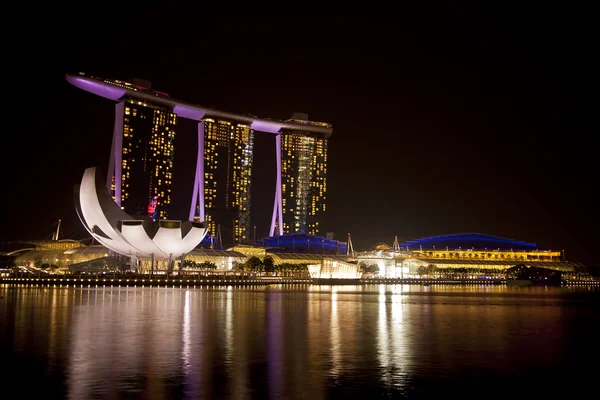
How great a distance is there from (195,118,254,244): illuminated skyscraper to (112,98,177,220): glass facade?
465 inches

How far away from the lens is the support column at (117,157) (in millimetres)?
107375

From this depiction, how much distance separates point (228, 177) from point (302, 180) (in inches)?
703

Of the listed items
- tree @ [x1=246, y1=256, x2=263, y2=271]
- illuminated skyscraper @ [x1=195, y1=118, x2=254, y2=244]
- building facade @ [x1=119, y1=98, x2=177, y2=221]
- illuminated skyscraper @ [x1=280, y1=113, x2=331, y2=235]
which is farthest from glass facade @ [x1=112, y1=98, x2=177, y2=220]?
tree @ [x1=246, y1=256, x2=263, y2=271]

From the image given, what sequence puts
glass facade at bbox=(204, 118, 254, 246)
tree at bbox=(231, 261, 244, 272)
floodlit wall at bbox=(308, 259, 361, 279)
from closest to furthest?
1. tree at bbox=(231, 261, 244, 272)
2. floodlit wall at bbox=(308, 259, 361, 279)
3. glass facade at bbox=(204, 118, 254, 246)

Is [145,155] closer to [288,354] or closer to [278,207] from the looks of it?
[278,207]

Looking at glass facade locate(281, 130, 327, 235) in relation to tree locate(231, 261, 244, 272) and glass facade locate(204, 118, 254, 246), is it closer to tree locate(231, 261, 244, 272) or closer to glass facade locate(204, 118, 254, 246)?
glass facade locate(204, 118, 254, 246)

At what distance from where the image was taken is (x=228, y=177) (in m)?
136

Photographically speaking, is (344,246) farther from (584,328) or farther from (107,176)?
(584,328)

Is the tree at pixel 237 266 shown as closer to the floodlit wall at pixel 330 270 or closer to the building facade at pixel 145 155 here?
the floodlit wall at pixel 330 270

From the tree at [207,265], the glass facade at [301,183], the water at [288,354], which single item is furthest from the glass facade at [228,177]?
the water at [288,354]

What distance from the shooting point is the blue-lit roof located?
130m

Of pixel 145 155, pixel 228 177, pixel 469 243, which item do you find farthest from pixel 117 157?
pixel 469 243

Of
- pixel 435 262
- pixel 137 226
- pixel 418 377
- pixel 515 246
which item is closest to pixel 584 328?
pixel 418 377

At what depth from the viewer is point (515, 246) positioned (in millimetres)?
131625
